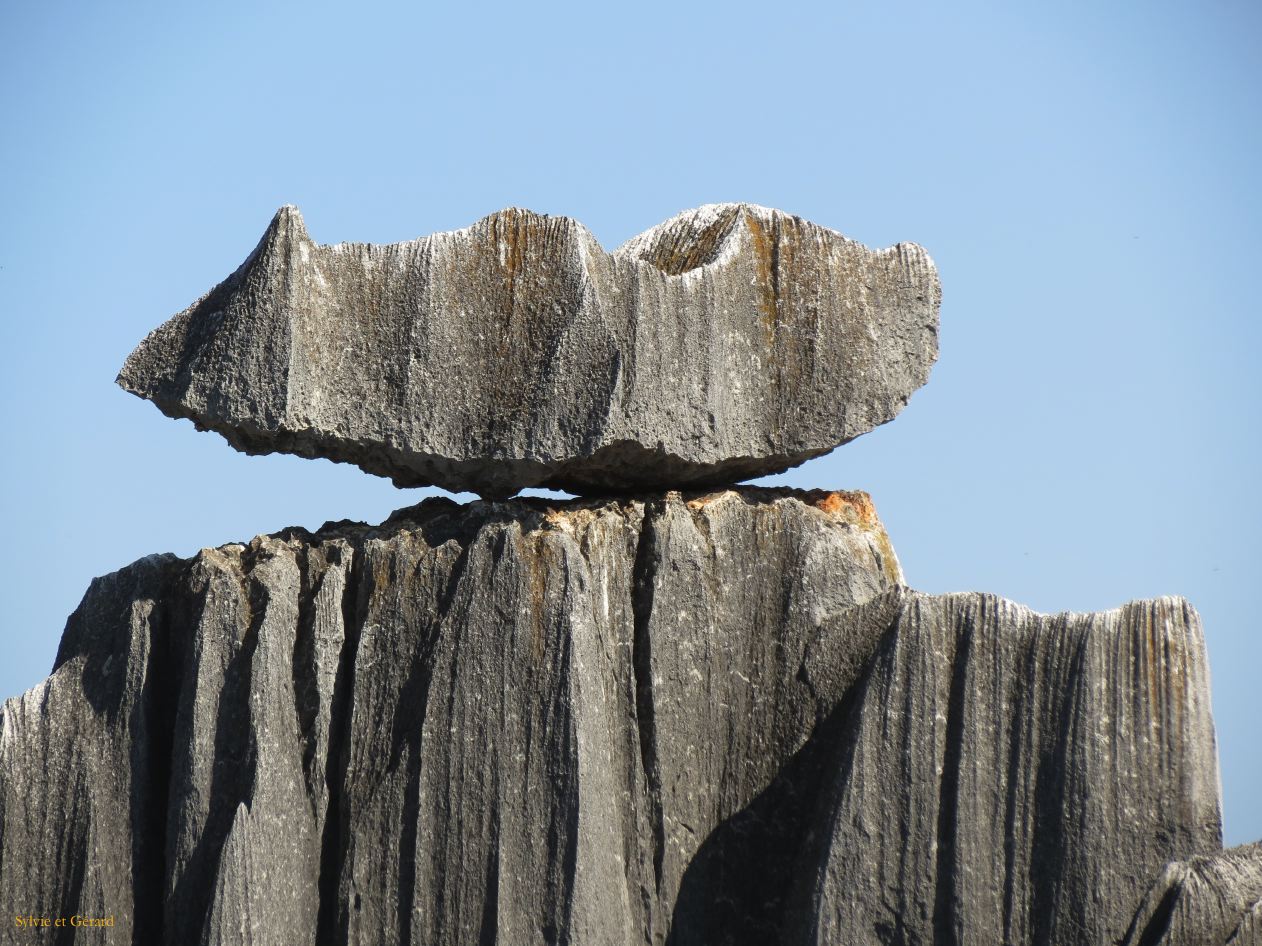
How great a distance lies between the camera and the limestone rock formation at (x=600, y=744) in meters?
8.41

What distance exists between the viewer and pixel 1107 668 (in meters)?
8.48

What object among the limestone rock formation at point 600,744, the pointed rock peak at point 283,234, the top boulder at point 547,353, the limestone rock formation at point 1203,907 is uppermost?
the pointed rock peak at point 283,234

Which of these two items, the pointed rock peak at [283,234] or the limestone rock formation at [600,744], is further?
the pointed rock peak at [283,234]

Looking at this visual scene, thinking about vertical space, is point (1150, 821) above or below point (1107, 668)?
below

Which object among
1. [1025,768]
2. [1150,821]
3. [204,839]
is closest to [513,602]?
[204,839]

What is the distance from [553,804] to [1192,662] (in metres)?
3.08

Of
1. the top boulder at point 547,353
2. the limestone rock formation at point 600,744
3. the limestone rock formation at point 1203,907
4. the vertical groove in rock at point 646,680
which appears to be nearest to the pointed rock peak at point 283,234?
the top boulder at point 547,353

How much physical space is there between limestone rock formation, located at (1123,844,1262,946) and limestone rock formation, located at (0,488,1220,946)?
0.35 ft

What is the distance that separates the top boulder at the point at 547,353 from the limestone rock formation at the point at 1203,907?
2.81 metres

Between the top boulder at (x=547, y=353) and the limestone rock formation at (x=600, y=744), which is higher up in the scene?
the top boulder at (x=547, y=353)

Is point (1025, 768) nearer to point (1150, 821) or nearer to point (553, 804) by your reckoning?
point (1150, 821)

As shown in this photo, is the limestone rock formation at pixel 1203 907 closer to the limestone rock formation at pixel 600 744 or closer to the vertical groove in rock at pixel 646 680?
the limestone rock formation at pixel 600 744

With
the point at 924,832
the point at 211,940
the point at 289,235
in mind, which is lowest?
the point at 211,940

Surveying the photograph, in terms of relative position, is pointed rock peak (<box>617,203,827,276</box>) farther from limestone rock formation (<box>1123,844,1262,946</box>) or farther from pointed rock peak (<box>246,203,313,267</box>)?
limestone rock formation (<box>1123,844,1262,946</box>)
